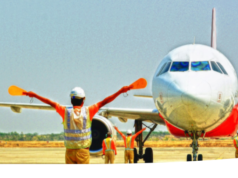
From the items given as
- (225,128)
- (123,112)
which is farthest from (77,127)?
(123,112)

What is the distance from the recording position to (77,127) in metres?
3.93

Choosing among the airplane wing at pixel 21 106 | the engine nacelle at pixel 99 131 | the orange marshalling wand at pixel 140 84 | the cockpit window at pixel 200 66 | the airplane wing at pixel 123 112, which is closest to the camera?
the orange marshalling wand at pixel 140 84

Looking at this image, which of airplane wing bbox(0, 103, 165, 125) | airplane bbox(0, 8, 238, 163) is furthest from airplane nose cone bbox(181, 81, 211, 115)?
airplane wing bbox(0, 103, 165, 125)

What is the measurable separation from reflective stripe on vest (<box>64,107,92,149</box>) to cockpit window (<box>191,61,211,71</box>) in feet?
14.3

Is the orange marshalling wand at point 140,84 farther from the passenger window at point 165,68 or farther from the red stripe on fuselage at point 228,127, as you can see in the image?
the red stripe on fuselage at point 228,127

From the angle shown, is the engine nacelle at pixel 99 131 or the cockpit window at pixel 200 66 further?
the engine nacelle at pixel 99 131

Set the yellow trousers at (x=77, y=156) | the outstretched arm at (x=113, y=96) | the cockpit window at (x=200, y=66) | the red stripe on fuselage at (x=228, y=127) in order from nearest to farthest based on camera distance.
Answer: the outstretched arm at (x=113, y=96) < the yellow trousers at (x=77, y=156) < the cockpit window at (x=200, y=66) < the red stripe on fuselage at (x=228, y=127)

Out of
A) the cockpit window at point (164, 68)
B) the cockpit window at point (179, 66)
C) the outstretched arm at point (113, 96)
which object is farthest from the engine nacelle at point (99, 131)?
the outstretched arm at point (113, 96)

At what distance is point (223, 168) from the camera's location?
1.70 m

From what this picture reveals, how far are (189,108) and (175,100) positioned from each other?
0.31m

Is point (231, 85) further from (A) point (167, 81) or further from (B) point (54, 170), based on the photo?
(B) point (54, 170)

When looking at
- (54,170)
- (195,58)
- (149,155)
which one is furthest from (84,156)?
(149,155)

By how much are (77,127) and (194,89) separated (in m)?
3.67

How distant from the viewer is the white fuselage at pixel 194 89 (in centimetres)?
714
